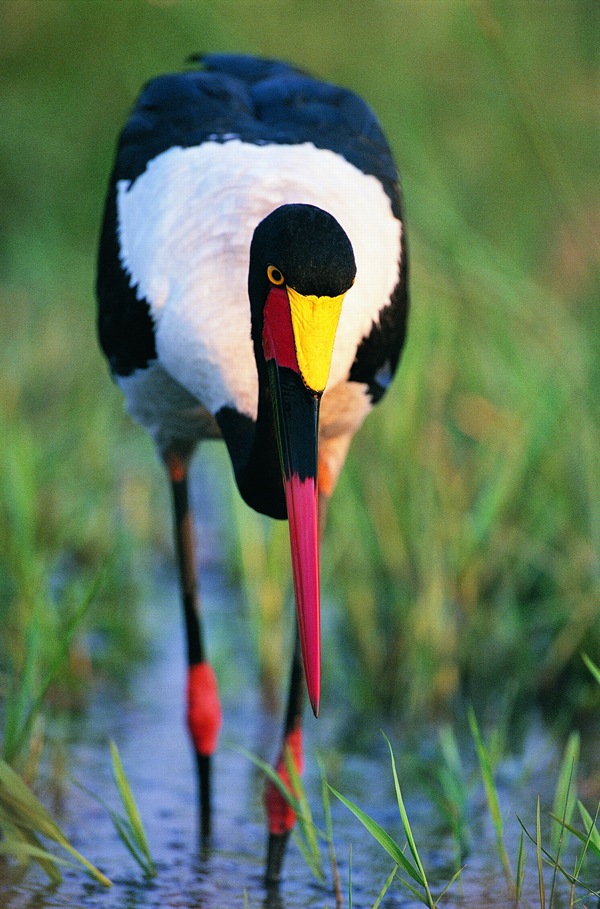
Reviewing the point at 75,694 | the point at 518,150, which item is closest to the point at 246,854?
the point at 75,694

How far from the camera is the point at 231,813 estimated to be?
3891 mm

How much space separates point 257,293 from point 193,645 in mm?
1441

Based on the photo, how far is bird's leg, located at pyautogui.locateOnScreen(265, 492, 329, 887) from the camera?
3.52 meters

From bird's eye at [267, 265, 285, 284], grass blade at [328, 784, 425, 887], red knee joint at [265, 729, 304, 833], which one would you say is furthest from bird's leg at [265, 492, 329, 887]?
bird's eye at [267, 265, 285, 284]

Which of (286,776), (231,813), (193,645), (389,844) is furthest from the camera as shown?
(193,645)

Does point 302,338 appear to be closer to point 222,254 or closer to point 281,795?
point 222,254

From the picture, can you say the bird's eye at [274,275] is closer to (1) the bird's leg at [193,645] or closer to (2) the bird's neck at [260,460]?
(2) the bird's neck at [260,460]

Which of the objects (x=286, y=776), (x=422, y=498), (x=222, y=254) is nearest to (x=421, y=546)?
(x=422, y=498)

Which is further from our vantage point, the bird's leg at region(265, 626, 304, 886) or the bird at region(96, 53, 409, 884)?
the bird's leg at region(265, 626, 304, 886)

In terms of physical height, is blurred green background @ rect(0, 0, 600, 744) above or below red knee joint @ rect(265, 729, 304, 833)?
above

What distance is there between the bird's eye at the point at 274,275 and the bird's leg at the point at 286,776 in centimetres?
117

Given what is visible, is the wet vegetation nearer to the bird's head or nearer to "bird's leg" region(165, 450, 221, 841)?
"bird's leg" region(165, 450, 221, 841)

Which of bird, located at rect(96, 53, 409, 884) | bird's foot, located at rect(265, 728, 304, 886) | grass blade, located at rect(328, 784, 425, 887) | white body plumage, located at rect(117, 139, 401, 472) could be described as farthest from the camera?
bird's foot, located at rect(265, 728, 304, 886)

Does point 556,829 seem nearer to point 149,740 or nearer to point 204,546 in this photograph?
point 149,740
